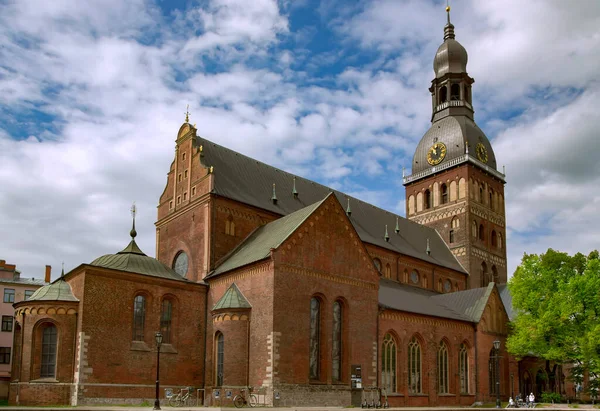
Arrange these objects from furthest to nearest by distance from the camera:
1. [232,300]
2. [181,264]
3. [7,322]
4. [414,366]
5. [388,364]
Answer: [7,322], [414,366], [181,264], [388,364], [232,300]

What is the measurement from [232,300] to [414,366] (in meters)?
16.4

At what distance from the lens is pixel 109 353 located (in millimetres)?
36844

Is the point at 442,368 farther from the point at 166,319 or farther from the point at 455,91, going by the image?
the point at 455,91

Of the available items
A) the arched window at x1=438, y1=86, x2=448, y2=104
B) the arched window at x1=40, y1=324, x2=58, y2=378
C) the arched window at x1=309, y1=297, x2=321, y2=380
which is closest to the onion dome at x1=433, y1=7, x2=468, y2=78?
the arched window at x1=438, y1=86, x2=448, y2=104

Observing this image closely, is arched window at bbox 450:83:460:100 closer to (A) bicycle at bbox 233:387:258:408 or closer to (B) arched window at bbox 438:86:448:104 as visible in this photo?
(B) arched window at bbox 438:86:448:104

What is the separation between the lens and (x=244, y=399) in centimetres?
3669

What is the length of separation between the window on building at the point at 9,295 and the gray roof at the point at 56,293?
3576 cm

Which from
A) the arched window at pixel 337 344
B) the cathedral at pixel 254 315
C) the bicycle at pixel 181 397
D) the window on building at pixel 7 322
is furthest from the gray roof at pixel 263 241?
the window on building at pixel 7 322

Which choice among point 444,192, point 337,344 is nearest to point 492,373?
point 337,344

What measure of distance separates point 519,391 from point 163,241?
105 ft

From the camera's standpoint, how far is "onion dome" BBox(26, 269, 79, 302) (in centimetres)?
3712

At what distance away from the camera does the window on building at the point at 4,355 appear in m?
66.2

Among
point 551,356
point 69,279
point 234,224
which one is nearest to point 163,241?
point 234,224

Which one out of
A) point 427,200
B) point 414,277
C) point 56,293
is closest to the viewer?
point 56,293
